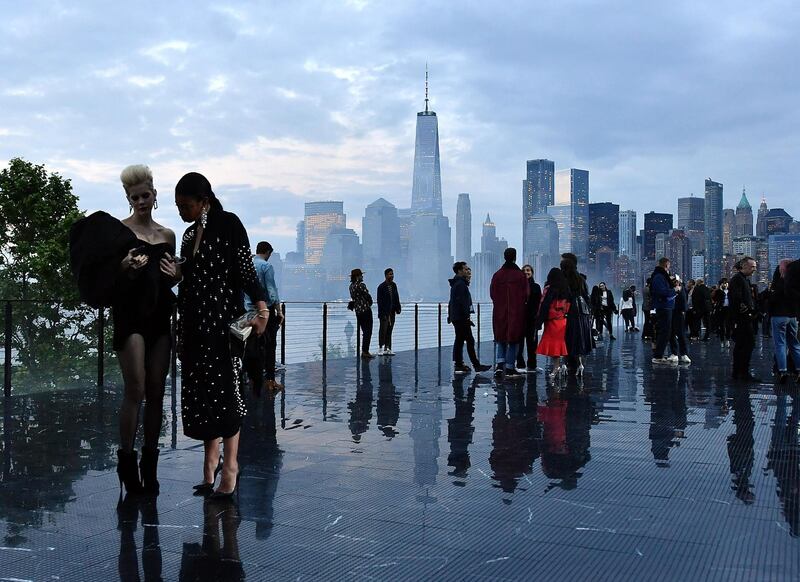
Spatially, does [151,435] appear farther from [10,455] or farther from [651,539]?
[651,539]

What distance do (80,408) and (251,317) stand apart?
3.91 metres

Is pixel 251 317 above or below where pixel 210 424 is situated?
above

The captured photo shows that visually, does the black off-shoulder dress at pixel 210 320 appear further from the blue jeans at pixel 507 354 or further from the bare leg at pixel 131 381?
the blue jeans at pixel 507 354

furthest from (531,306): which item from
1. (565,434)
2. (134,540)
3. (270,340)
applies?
(134,540)

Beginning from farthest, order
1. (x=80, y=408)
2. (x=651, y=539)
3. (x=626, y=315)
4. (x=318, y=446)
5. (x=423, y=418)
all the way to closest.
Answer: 1. (x=626, y=315)
2. (x=80, y=408)
3. (x=423, y=418)
4. (x=318, y=446)
5. (x=651, y=539)

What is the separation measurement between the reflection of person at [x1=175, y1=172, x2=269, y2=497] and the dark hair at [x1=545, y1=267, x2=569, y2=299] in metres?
6.19

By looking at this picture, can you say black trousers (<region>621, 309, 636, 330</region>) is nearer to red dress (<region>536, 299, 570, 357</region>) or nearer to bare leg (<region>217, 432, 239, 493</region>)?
red dress (<region>536, 299, 570, 357</region>)

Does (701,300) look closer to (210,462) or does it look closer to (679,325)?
(679,325)

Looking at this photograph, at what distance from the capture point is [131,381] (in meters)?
3.79

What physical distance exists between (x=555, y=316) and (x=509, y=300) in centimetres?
60

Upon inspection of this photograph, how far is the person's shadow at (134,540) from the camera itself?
274 centimetres

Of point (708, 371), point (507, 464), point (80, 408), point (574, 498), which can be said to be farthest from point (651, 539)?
point (708, 371)

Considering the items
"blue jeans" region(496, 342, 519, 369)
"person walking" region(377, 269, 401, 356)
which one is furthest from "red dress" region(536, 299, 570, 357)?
"person walking" region(377, 269, 401, 356)

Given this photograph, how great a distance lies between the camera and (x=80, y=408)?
7020 mm
